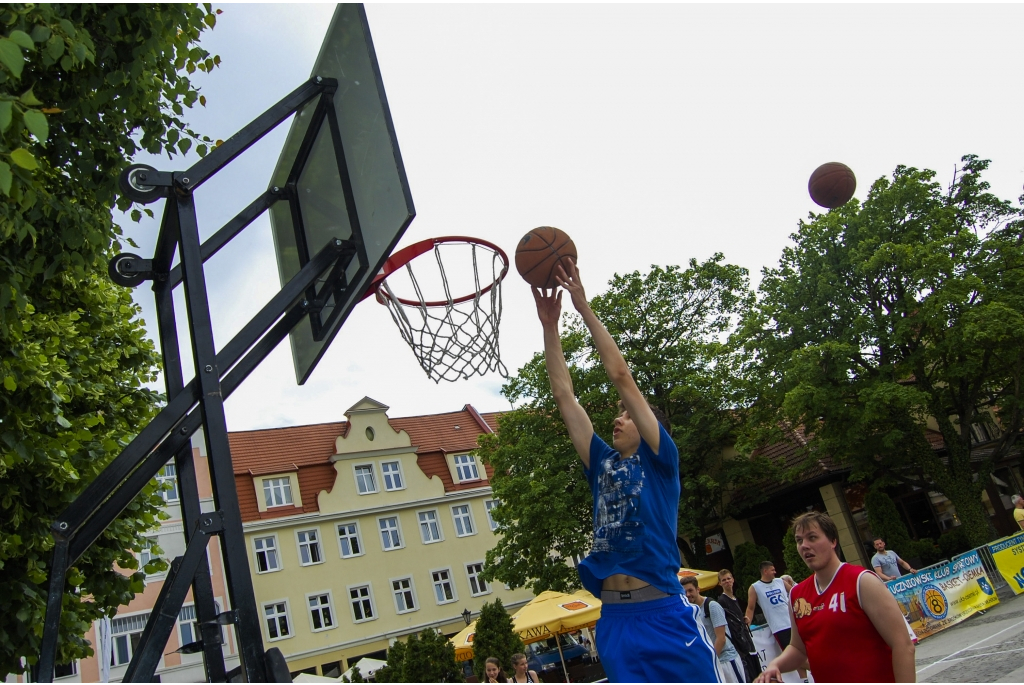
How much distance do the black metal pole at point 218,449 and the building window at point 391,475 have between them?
33.6 m

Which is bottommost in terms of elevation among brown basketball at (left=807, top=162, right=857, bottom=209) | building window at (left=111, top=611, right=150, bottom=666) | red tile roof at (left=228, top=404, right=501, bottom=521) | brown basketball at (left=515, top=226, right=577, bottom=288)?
brown basketball at (left=515, top=226, right=577, bottom=288)

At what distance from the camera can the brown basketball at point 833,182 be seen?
10.0 meters

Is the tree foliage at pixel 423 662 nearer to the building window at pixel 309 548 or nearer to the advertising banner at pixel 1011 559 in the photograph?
the building window at pixel 309 548

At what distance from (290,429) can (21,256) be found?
3313 cm

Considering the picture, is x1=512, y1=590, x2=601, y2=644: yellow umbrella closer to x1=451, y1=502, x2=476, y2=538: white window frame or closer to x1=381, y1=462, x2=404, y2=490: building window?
x1=451, y1=502, x2=476, y2=538: white window frame

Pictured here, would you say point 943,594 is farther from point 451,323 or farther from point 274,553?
point 274,553

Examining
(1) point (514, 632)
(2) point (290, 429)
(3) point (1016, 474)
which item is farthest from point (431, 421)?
(3) point (1016, 474)

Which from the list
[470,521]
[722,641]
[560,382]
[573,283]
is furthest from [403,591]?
[573,283]

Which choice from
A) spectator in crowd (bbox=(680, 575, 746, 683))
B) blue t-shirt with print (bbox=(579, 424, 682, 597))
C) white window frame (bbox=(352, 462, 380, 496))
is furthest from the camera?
white window frame (bbox=(352, 462, 380, 496))

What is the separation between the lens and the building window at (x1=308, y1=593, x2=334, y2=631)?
32.2 meters

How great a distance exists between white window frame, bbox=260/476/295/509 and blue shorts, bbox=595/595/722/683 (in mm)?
32895

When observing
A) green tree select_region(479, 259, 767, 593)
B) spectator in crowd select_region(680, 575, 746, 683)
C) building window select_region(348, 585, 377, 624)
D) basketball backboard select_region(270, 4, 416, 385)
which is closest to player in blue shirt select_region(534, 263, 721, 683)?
basketball backboard select_region(270, 4, 416, 385)

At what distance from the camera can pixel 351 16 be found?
433cm

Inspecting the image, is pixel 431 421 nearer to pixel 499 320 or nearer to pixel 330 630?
pixel 330 630
